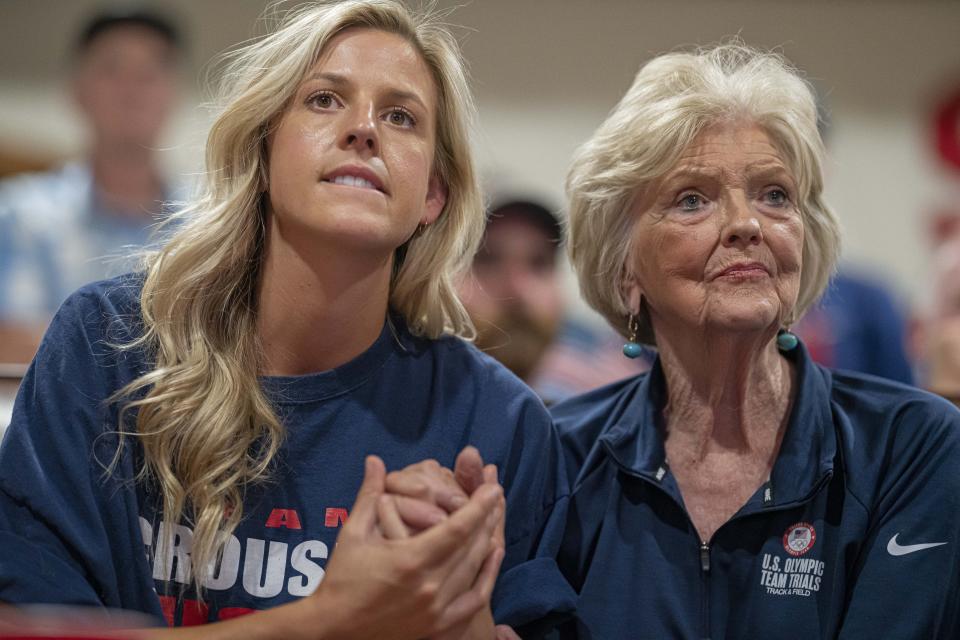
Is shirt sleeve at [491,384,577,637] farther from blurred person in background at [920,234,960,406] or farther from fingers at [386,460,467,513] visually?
blurred person in background at [920,234,960,406]

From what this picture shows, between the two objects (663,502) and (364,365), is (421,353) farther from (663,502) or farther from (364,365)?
(663,502)

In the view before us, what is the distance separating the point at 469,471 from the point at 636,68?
4.04m

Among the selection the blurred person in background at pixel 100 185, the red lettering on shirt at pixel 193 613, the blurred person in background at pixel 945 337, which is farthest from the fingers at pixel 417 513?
the blurred person in background at pixel 100 185

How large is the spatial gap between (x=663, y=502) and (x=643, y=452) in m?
0.08

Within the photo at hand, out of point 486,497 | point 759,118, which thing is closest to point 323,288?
point 486,497

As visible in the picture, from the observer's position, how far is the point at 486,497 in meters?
1.37

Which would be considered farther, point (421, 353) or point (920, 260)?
point (920, 260)

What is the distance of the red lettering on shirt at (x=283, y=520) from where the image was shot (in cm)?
158

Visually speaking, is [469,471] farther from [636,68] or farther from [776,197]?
[636,68]

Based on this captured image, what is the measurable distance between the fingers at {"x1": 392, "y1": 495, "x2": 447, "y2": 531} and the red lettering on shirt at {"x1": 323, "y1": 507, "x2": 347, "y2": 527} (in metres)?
0.22

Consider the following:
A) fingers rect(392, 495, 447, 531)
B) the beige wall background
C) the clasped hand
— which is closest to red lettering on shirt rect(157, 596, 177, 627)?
the clasped hand

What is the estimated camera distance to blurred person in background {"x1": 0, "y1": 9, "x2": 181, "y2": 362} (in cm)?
347

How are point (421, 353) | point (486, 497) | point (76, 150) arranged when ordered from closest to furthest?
point (486, 497)
point (421, 353)
point (76, 150)

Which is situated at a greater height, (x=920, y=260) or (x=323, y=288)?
(x=920, y=260)
